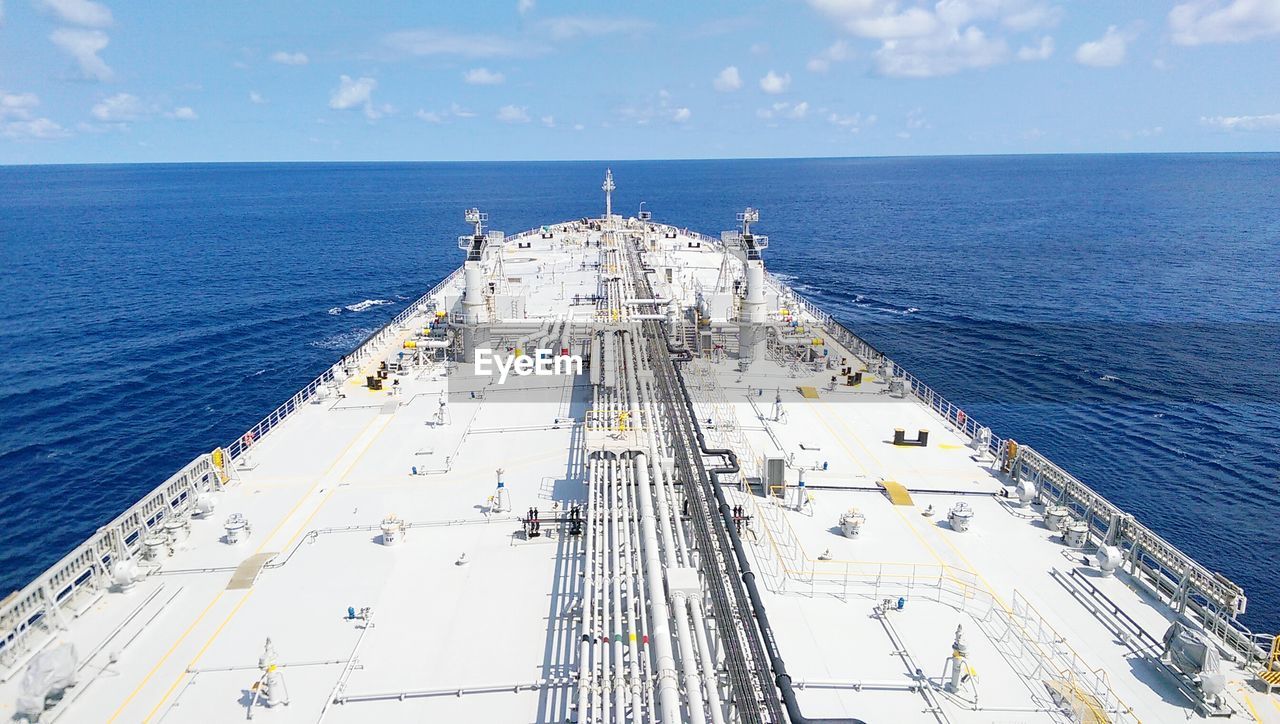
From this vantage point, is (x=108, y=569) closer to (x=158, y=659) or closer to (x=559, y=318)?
(x=158, y=659)

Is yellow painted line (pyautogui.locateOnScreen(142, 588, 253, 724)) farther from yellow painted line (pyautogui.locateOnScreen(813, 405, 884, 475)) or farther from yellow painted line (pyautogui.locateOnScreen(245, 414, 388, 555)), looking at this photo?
yellow painted line (pyautogui.locateOnScreen(813, 405, 884, 475))

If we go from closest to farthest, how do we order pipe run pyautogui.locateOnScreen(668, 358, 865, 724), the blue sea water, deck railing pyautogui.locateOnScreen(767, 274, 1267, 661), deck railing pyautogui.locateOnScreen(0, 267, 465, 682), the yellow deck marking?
pipe run pyautogui.locateOnScreen(668, 358, 865, 724)
the yellow deck marking
deck railing pyautogui.locateOnScreen(0, 267, 465, 682)
deck railing pyautogui.locateOnScreen(767, 274, 1267, 661)
the blue sea water

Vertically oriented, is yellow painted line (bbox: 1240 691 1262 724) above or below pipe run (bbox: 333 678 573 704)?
above

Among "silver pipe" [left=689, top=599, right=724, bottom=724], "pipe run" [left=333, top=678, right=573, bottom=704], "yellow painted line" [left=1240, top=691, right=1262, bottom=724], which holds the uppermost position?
"silver pipe" [left=689, top=599, right=724, bottom=724]

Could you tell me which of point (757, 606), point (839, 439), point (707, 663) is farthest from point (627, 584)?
point (839, 439)

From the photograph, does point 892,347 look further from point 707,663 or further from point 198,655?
point 198,655

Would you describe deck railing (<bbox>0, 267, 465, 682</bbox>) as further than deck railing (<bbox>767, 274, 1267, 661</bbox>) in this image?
No

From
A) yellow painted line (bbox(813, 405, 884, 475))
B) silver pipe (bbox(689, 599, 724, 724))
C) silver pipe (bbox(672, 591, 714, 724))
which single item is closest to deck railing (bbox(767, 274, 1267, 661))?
yellow painted line (bbox(813, 405, 884, 475))

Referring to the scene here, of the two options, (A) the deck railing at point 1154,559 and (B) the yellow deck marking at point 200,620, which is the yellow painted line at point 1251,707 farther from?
(B) the yellow deck marking at point 200,620

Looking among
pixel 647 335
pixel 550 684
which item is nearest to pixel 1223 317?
pixel 647 335
